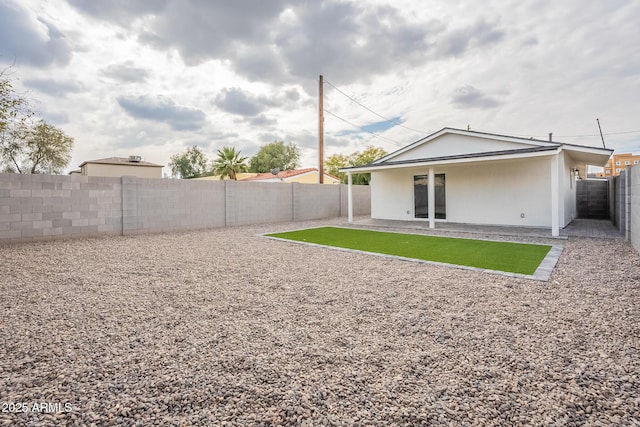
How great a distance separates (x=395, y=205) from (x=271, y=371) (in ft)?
40.9

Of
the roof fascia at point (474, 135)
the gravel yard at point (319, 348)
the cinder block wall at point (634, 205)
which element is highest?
the roof fascia at point (474, 135)

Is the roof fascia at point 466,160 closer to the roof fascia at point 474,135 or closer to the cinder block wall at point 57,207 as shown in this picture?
the roof fascia at point 474,135

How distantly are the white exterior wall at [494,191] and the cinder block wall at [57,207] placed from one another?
435 inches

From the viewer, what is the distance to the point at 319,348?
257cm

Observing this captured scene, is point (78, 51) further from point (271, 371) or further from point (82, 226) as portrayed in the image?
point (271, 371)

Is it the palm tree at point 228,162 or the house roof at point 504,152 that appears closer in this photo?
the house roof at point 504,152

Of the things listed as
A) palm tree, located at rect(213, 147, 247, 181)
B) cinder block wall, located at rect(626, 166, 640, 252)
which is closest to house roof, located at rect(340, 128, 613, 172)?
cinder block wall, located at rect(626, 166, 640, 252)

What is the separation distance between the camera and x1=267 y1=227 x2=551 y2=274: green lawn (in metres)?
5.76

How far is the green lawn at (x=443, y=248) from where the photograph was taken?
5.76m

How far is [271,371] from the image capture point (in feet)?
7.27

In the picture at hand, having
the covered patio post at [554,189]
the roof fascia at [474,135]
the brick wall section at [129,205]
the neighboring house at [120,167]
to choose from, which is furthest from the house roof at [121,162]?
the covered patio post at [554,189]

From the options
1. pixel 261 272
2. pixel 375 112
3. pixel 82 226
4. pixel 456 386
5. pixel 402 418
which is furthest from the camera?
pixel 375 112

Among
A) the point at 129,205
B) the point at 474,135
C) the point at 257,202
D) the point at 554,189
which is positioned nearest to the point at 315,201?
the point at 257,202

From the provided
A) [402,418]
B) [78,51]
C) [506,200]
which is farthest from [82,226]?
[506,200]
